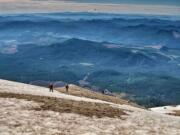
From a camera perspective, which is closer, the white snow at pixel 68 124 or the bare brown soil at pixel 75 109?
the white snow at pixel 68 124

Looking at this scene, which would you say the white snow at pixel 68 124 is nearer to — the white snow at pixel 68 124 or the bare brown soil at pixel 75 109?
the white snow at pixel 68 124

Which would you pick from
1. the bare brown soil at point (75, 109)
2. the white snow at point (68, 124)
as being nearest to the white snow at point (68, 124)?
the white snow at point (68, 124)

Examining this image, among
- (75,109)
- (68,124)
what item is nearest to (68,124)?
(68,124)

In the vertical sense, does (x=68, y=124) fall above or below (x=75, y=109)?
above

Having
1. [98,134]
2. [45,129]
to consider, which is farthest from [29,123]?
[98,134]

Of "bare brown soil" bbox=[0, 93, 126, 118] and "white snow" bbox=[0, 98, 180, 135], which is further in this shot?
"bare brown soil" bbox=[0, 93, 126, 118]

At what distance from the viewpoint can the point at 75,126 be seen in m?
29.6

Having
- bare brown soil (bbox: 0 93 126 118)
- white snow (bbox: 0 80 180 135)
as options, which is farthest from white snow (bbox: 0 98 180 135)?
bare brown soil (bbox: 0 93 126 118)

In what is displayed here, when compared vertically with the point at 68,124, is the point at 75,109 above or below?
below

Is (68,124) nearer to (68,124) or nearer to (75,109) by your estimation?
(68,124)

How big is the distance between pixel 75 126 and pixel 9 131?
4.94 meters

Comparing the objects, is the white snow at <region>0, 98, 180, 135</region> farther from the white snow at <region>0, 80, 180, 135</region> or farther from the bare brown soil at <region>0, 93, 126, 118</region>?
the bare brown soil at <region>0, 93, 126, 118</region>

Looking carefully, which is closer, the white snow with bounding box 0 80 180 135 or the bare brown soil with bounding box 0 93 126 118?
the white snow with bounding box 0 80 180 135

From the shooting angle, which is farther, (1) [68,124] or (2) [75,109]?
(2) [75,109]
